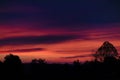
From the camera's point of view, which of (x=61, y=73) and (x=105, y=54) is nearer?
(x=61, y=73)

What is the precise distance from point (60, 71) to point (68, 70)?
13.6 feet

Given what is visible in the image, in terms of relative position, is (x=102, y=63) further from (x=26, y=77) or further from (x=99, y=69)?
(x=26, y=77)

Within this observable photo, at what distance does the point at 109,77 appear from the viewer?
89.9 metres

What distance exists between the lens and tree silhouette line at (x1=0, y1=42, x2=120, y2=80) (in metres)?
90.5

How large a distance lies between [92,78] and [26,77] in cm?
1454

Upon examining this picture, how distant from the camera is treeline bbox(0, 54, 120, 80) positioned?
3548 inches

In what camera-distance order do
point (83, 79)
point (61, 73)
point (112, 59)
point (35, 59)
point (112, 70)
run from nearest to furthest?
1. point (83, 79)
2. point (61, 73)
3. point (112, 70)
4. point (112, 59)
5. point (35, 59)

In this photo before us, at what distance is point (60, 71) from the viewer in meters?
100

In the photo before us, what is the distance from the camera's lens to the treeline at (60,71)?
9012cm

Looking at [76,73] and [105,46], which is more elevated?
[105,46]

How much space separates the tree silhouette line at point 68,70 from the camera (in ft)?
297

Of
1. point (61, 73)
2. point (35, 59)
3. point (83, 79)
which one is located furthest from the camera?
point (35, 59)

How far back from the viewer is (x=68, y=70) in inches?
4097

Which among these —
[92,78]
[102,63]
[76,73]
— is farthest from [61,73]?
[102,63]
